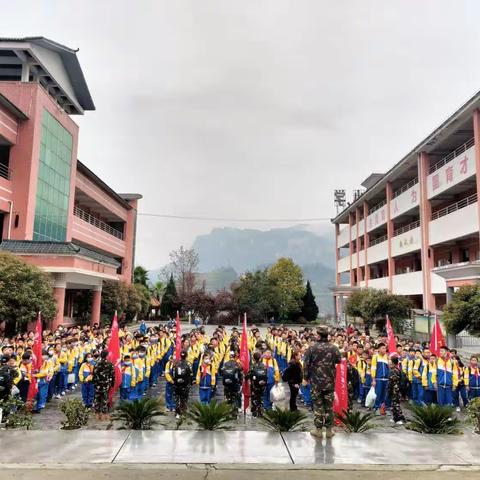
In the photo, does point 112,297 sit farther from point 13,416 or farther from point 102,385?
point 13,416

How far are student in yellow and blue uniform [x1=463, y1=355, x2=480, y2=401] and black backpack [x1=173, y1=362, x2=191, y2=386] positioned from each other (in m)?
6.42

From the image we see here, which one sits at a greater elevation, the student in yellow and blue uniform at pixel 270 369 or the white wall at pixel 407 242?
the white wall at pixel 407 242

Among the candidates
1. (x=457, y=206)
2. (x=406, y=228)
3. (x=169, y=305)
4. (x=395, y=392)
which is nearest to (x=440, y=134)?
(x=457, y=206)

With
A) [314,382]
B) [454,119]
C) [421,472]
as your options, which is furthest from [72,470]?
[454,119]

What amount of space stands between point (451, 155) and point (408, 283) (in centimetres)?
1015

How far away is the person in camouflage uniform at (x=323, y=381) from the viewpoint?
319 inches

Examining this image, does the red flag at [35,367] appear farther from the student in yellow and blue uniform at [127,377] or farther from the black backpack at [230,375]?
the black backpack at [230,375]

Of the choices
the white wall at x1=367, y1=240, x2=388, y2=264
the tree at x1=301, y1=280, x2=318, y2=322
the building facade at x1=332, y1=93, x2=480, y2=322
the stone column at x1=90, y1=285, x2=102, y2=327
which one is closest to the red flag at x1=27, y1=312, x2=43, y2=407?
the building facade at x1=332, y1=93, x2=480, y2=322

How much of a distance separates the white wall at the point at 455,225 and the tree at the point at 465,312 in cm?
788

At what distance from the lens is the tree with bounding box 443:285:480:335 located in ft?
57.9

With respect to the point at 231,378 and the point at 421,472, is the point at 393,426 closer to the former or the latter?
the point at 421,472

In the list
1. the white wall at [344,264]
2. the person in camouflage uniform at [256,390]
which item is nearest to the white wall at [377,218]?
the white wall at [344,264]

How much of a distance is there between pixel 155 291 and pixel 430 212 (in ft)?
136

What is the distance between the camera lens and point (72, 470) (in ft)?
21.1
